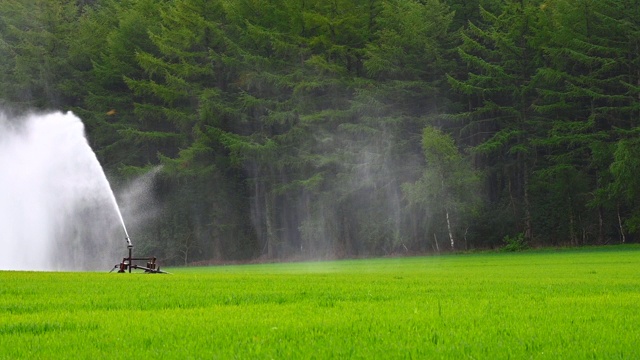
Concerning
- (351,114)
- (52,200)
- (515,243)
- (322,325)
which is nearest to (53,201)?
(52,200)

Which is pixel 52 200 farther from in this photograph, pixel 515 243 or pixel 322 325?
pixel 322 325

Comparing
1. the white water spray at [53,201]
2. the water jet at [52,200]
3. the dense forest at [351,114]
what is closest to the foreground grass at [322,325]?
the white water spray at [53,201]

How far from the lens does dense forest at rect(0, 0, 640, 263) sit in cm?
6112

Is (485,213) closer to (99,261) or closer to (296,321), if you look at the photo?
(99,261)

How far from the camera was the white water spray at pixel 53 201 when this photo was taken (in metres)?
44.7

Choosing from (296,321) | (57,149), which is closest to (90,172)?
(57,149)

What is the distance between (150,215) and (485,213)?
3028 cm

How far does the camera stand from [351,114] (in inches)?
2665

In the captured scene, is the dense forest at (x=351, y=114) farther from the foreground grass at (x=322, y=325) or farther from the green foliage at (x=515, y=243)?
the foreground grass at (x=322, y=325)

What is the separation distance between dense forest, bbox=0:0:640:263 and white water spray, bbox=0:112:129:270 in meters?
4.80

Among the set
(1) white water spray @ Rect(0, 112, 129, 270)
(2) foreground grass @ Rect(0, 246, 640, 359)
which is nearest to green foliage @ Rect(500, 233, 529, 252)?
(1) white water spray @ Rect(0, 112, 129, 270)

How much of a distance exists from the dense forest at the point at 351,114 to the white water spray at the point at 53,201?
4.80 meters

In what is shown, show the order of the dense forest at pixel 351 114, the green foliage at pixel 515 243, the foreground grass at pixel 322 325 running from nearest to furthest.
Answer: the foreground grass at pixel 322 325 < the green foliage at pixel 515 243 < the dense forest at pixel 351 114

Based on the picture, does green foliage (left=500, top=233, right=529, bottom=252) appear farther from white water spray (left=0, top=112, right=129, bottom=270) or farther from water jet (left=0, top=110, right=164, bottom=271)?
water jet (left=0, top=110, right=164, bottom=271)
